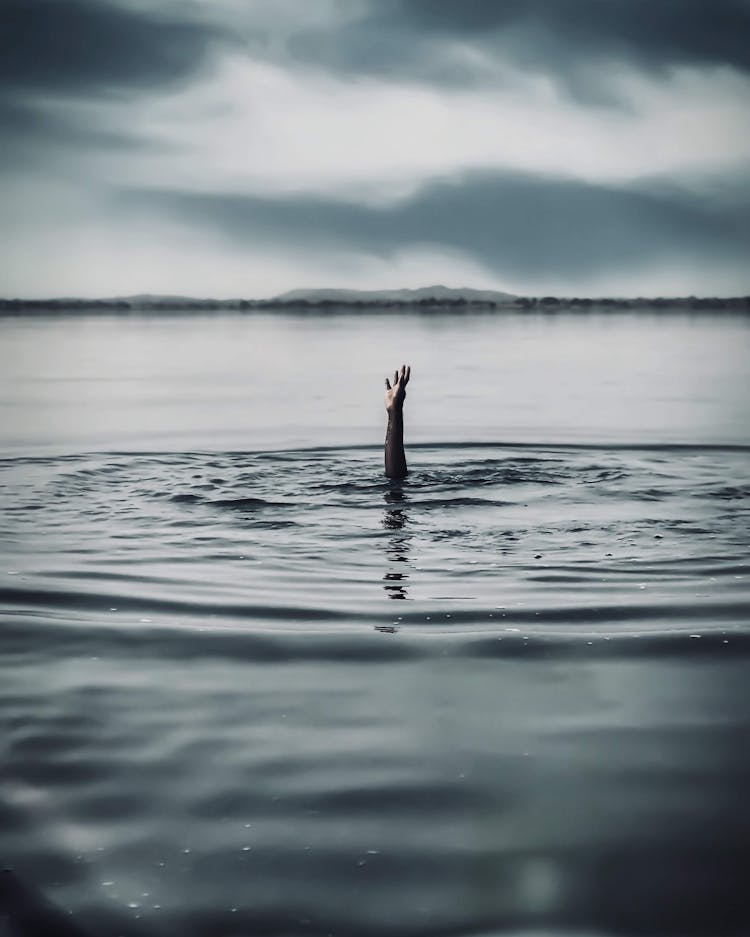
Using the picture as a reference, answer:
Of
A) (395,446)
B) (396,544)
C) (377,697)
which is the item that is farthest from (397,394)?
(377,697)

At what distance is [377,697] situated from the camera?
7.16 meters

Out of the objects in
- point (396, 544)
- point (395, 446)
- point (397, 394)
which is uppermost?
point (397, 394)

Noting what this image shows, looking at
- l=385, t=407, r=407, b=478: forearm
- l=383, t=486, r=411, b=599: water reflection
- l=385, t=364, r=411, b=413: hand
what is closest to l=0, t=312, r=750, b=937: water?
l=383, t=486, r=411, b=599: water reflection

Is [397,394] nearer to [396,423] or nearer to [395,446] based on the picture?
[396,423]

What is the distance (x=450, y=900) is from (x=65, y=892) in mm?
1532

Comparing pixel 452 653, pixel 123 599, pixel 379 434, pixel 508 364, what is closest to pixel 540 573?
pixel 452 653

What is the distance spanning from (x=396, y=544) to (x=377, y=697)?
16.8ft

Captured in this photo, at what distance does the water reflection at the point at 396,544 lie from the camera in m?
10.2

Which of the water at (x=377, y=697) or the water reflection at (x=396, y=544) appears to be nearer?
the water at (x=377, y=697)

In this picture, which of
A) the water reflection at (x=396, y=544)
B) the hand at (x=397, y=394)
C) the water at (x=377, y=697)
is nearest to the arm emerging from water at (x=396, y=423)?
the hand at (x=397, y=394)

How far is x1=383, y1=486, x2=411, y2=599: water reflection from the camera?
1025 centimetres

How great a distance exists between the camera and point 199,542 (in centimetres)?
1234

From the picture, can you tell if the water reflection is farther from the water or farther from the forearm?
the forearm

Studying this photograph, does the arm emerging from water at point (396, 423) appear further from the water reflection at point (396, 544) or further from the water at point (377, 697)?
the water reflection at point (396, 544)
